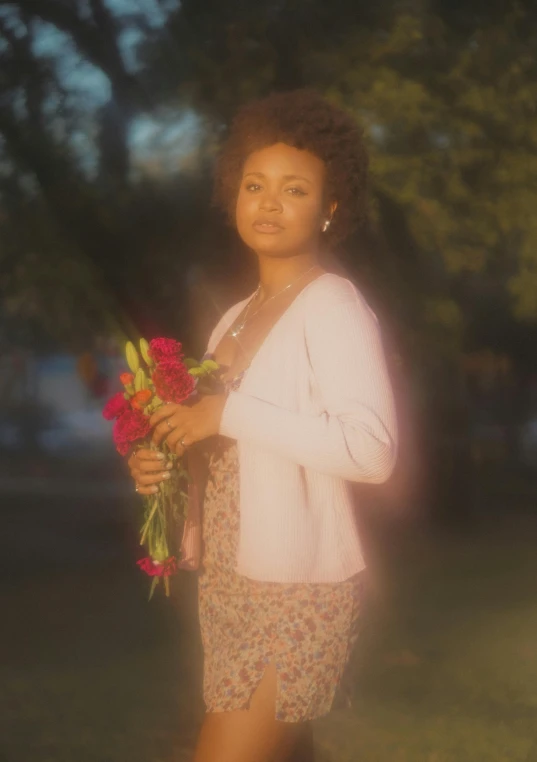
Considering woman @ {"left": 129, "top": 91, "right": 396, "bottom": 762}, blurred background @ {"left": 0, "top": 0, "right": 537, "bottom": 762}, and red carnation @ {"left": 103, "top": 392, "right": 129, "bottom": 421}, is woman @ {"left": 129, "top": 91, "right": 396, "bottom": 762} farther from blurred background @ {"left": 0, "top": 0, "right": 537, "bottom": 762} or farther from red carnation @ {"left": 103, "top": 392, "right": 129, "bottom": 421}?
blurred background @ {"left": 0, "top": 0, "right": 537, "bottom": 762}

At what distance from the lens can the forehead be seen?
316 centimetres

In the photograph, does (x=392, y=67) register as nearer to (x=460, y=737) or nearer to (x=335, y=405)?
(x=460, y=737)

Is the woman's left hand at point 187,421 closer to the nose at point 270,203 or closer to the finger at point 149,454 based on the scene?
the finger at point 149,454

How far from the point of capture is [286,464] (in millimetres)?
2969

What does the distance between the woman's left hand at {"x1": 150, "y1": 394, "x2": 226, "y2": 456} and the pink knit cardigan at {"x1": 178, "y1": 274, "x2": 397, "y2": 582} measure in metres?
0.04

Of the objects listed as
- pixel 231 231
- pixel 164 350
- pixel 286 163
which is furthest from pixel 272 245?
pixel 231 231

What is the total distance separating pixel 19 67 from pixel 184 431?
6.12 metres

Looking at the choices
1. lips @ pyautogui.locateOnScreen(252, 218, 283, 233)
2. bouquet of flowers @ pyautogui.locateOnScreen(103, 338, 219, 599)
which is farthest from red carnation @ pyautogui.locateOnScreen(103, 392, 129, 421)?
lips @ pyautogui.locateOnScreen(252, 218, 283, 233)

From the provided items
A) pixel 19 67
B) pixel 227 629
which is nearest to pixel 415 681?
pixel 227 629

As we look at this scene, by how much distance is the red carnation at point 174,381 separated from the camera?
3.00 meters

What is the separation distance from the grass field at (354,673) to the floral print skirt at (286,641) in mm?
159

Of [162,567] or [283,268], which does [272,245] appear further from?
[162,567]

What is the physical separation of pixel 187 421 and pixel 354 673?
79 centimetres

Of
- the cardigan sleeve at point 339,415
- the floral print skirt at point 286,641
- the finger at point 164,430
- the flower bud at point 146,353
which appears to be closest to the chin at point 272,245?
the cardigan sleeve at point 339,415
